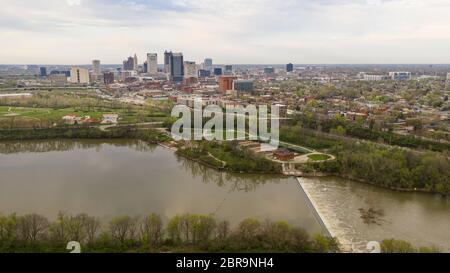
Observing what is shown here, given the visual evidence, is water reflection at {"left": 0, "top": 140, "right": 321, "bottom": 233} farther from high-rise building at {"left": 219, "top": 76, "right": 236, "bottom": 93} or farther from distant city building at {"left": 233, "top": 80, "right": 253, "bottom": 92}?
high-rise building at {"left": 219, "top": 76, "right": 236, "bottom": 93}

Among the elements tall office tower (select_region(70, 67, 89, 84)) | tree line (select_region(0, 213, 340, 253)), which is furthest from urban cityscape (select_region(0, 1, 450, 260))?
tall office tower (select_region(70, 67, 89, 84))

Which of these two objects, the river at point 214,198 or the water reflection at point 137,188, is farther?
the water reflection at point 137,188

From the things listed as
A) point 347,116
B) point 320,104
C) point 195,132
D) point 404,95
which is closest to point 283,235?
point 195,132

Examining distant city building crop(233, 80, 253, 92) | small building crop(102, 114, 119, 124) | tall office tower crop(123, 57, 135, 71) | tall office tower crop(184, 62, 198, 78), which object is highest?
tall office tower crop(123, 57, 135, 71)

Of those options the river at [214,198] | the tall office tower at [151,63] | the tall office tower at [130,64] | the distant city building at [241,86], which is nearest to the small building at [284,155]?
the river at [214,198]

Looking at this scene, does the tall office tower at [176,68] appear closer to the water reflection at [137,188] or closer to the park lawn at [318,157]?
the water reflection at [137,188]

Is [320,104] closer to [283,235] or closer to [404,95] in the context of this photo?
[404,95]

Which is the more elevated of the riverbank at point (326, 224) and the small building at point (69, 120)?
the small building at point (69, 120)
